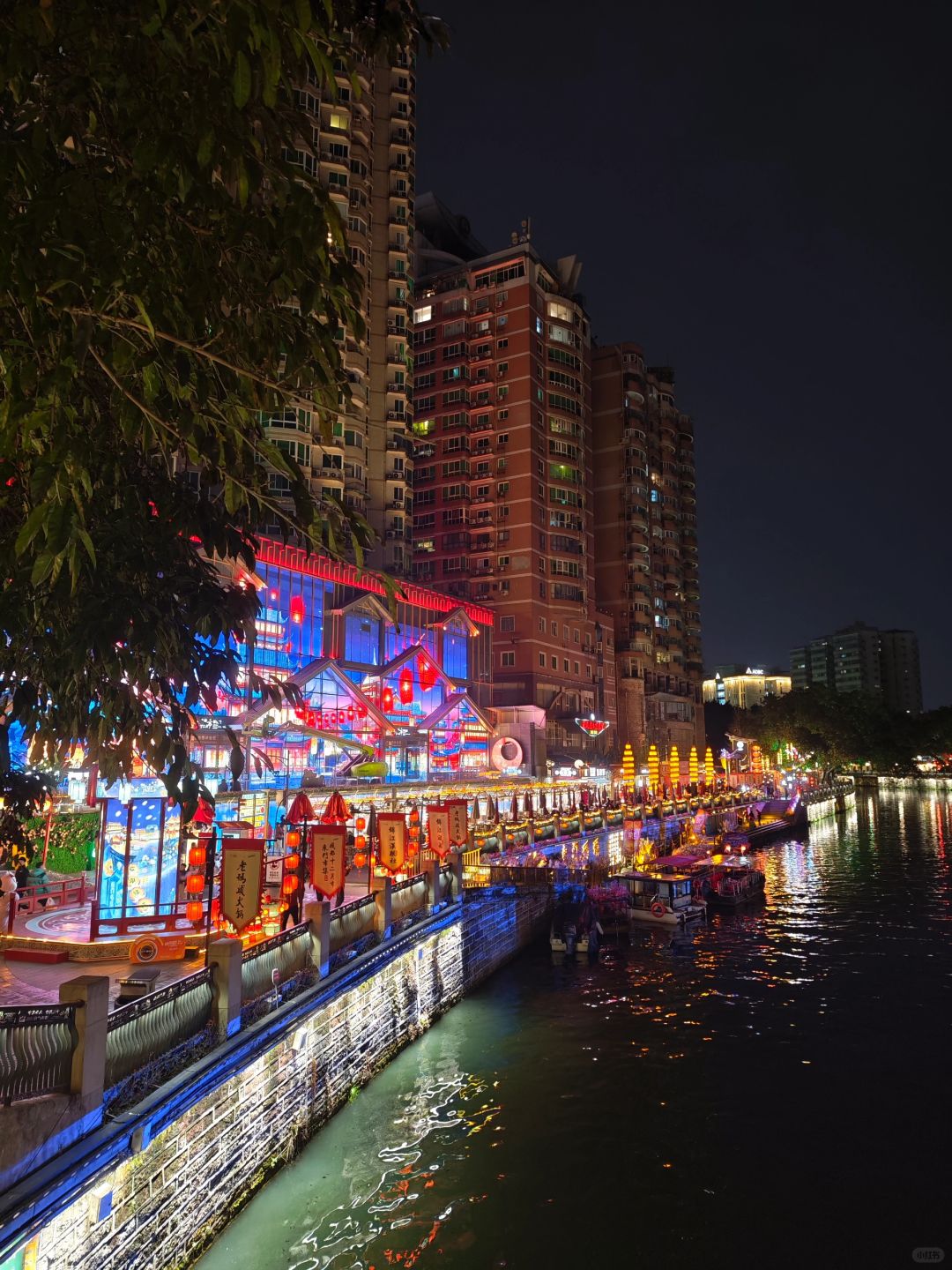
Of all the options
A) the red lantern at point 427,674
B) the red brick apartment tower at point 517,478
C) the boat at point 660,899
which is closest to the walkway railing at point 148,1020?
the boat at point 660,899

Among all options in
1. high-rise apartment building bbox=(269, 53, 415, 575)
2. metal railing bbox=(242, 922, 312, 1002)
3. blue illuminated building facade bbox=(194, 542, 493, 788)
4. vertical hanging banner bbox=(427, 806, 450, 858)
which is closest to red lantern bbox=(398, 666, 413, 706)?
blue illuminated building facade bbox=(194, 542, 493, 788)

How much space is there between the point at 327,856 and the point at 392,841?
18.8 ft

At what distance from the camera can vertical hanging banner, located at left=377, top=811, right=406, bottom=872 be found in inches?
1003

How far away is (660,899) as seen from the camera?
3575 cm

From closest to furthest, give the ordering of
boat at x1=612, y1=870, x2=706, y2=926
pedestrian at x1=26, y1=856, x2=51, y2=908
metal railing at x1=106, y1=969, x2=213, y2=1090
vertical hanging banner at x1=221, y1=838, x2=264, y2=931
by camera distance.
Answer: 1. metal railing at x1=106, y1=969, x2=213, y2=1090
2. vertical hanging banner at x1=221, y1=838, x2=264, y2=931
3. pedestrian at x1=26, y1=856, x2=51, y2=908
4. boat at x1=612, y1=870, x2=706, y2=926

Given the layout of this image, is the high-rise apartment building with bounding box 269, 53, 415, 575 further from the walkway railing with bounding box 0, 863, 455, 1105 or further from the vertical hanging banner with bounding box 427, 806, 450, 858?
the walkway railing with bounding box 0, 863, 455, 1105

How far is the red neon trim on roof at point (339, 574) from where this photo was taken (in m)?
46.7

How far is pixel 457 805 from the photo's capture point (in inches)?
1178

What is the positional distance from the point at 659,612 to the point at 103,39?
9459 cm

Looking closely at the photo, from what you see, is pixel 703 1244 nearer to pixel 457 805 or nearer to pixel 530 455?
pixel 457 805

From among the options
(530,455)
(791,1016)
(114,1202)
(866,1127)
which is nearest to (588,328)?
(530,455)

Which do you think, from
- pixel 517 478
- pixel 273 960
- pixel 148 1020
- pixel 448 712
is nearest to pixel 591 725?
pixel 448 712

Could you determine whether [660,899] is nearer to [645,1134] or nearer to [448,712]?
[645,1134]

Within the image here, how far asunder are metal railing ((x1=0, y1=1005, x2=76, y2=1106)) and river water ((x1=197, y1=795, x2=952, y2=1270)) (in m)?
4.36
